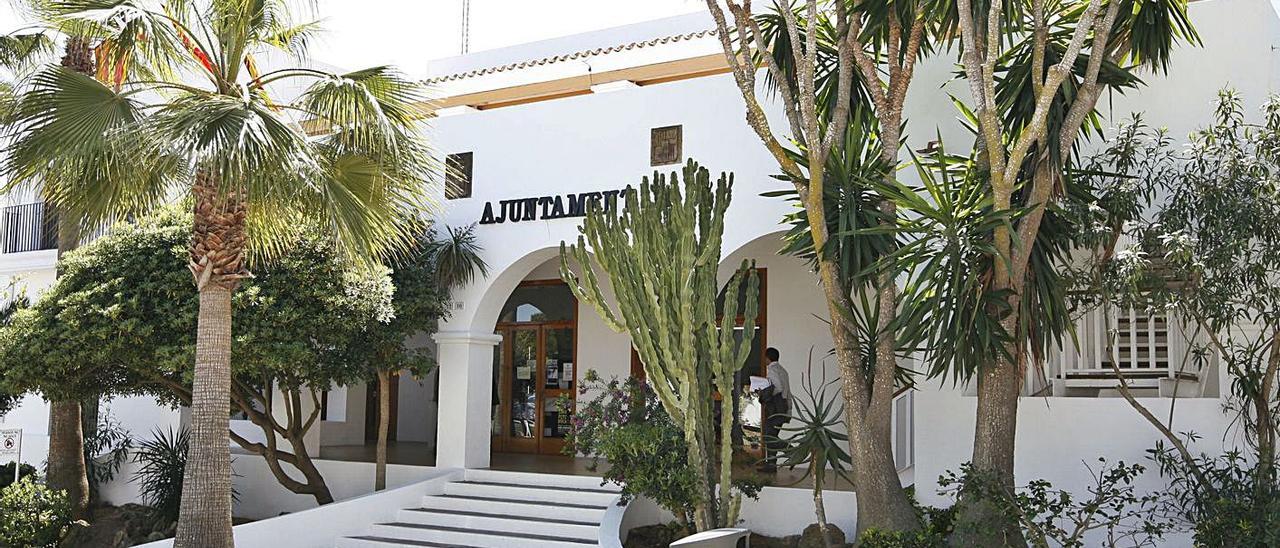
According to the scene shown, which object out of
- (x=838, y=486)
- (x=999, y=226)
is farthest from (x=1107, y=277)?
(x=838, y=486)

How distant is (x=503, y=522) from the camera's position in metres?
12.9

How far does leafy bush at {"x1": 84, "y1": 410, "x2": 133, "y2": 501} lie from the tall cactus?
29.7 ft

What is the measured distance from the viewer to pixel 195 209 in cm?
1056

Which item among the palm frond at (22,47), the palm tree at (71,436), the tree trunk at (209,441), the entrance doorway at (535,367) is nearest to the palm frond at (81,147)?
the tree trunk at (209,441)

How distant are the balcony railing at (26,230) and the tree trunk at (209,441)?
1135 cm

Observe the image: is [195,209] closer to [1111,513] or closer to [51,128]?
[51,128]

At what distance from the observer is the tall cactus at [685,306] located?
10836 mm

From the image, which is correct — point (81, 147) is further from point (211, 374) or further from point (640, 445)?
point (640, 445)

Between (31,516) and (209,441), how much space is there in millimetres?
4731

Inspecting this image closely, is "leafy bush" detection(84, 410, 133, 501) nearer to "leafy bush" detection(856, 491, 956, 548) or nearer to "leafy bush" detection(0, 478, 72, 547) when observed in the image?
"leafy bush" detection(0, 478, 72, 547)

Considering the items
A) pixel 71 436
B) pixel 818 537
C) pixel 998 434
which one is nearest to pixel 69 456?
pixel 71 436

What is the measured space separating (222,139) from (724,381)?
506 cm

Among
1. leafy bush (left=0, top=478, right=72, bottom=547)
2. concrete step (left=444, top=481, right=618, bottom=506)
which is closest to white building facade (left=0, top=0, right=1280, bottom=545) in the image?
concrete step (left=444, top=481, right=618, bottom=506)

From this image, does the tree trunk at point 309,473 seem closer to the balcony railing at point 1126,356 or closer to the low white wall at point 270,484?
the low white wall at point 270,484
